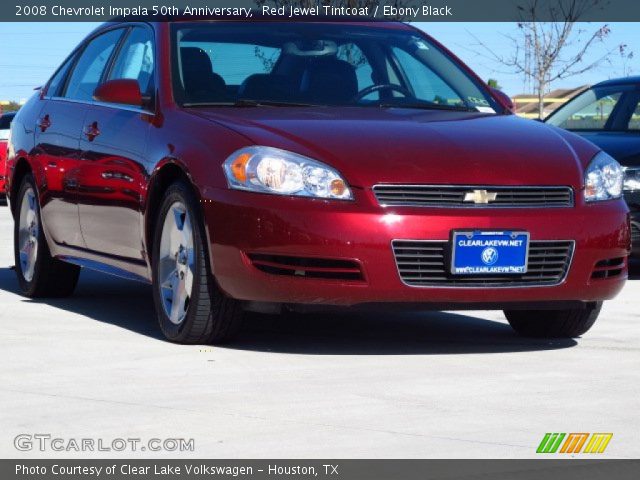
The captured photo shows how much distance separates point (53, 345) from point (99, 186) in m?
1.11

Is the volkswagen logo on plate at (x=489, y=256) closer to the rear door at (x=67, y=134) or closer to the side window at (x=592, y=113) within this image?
the rear door at (x=67, y=134)

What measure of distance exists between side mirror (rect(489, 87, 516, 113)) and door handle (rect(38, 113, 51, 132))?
2529 millimetres

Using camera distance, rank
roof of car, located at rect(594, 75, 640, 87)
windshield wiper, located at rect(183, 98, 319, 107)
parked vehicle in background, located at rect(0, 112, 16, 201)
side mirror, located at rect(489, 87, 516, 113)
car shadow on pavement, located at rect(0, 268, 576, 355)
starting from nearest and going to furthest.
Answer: car shadow on pavement, located at rect(0, 268, 576, 355), windshield wiper, located at rect(183, 98, 319, 107), side mirror, located at rect(489, 87, 516, 113), roof of car, located at rect(594, 75, 640, 87), parked vehicle in background, located at rect(0, 112, 16, 201)

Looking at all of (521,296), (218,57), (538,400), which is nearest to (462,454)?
(538,400)

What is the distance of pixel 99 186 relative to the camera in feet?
27.0

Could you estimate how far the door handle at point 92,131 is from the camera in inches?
329

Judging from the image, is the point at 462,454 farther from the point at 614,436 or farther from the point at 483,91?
the point at 483,91

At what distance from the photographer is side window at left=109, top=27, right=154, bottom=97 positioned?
26.5 ft

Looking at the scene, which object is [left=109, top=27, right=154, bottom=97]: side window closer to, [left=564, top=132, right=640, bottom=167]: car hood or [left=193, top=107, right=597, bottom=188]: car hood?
[left=193, top=107, right=597, bottom=188]: car hood

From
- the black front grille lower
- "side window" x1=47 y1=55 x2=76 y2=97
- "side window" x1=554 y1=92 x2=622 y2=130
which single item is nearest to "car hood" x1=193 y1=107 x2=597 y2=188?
the black front grille lower

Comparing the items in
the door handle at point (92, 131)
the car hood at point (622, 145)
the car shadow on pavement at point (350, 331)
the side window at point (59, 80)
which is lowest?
the car shadow on pavement at point (350, 331)

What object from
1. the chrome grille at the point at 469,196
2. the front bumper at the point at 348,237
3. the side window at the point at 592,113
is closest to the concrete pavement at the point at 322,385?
the front bumper at the point at 348,237

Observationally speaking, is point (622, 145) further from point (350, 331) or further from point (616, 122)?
point (350, 331)

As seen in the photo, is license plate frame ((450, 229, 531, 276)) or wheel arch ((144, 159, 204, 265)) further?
wheel arch ((144, 159, 204, 265))
